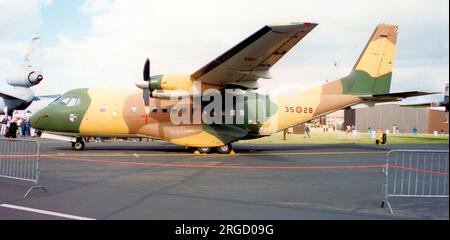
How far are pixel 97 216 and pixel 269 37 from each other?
28.7 ft

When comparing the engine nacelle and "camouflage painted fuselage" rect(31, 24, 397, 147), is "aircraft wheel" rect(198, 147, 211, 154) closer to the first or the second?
"camouflage painted fuselage" rect(31, 24, 397, 147)

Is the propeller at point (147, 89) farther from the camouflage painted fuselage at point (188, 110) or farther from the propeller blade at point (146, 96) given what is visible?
the camouflage painted fuselage at point (188, 110)

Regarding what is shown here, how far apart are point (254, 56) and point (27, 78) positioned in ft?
84.5

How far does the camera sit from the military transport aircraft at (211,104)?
1614cm

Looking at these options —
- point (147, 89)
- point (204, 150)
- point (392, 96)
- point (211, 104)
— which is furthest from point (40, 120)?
point (392, 96)

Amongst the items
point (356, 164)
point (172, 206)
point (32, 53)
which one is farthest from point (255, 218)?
point (32, 53)

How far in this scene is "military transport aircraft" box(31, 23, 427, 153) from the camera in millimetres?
16141

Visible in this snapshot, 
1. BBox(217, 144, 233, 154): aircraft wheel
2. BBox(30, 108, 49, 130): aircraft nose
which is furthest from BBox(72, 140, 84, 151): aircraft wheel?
BBox(217, 144, 233, 154): aircraft wheel

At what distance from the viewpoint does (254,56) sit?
14.1 meters

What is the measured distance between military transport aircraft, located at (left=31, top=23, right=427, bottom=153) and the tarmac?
436cm

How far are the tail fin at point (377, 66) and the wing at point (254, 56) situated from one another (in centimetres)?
641

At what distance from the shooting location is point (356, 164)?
14.2 metres

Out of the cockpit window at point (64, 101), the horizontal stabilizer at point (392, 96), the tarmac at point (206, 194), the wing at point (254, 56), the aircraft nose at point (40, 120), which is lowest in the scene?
the tarmac at point (206, 194)

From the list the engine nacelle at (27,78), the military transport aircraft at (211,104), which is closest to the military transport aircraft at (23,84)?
the engine nacelle at (27,78)
